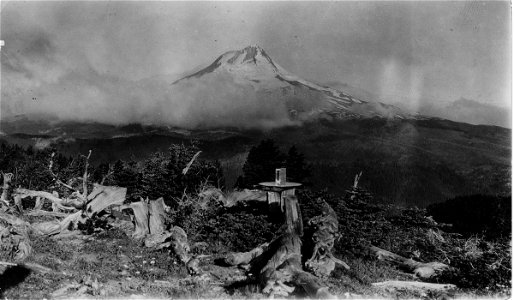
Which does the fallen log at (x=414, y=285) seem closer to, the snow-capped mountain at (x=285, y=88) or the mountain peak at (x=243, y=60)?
the mountain peak at (x=243, y=60)

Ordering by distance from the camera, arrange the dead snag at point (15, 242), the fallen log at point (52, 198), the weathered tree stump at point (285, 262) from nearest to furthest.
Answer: the weathered tree stump at point (285, 262) < the dead snag at point (15, 242) < the fallen log at point (52, 198)

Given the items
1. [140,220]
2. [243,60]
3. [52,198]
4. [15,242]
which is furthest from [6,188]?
[243,60]

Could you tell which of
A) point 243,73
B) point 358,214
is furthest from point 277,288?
point 243,73

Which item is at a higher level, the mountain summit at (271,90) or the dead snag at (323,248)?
the mountain summit at (271,90)

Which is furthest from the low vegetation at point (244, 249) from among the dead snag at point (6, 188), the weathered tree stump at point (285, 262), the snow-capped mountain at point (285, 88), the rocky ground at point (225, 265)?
the snow-capped mountain at point (285, 88)

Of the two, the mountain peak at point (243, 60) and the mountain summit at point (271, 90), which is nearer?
the mountain peak at point (243, 60)

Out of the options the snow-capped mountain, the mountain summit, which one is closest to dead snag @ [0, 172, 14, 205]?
the snow-capped mountain

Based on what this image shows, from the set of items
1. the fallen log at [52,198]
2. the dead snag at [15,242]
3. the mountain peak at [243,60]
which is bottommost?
the dead snag at [15,242]

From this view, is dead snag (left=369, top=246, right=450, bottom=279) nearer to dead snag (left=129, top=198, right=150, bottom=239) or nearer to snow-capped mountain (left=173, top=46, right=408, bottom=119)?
dead snag (left=129, top=198, right=150, bottom=239)
